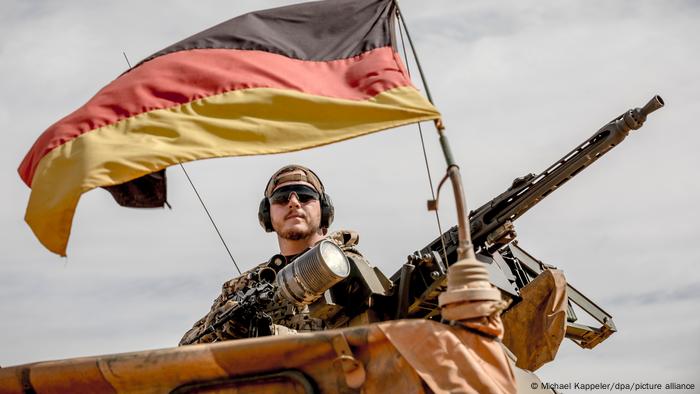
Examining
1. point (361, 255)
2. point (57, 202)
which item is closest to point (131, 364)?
point (57, 202)

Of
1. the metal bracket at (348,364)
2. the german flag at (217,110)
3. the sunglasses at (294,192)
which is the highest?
the sunglasses at (294,192)

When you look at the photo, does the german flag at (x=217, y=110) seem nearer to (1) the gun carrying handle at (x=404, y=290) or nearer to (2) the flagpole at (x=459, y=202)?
(2) the flagpole at (x=459, y=202)

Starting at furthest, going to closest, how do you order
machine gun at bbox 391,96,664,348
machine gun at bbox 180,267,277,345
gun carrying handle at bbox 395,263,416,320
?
machine gun at bbox 391,96,664,348 < gun carrying handle at bbox 395,263,416,320 < machine gun at bbox 180,267,277,345

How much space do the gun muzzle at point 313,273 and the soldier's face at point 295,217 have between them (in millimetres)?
1558

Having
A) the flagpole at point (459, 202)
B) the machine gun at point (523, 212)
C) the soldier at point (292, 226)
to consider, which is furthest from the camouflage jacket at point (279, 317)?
the flagpole at point (459, 202)

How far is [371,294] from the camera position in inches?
285

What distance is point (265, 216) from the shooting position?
8461 mm

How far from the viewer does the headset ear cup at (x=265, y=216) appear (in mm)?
8438

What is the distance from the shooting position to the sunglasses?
321 inches

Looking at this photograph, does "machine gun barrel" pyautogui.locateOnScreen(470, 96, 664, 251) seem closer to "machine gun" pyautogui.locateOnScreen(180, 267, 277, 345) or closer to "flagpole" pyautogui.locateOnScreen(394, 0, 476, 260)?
"machine gun" pyautogui.locateOnScreen(180, 267, 277, 345)

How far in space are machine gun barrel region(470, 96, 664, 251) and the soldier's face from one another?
1265mm

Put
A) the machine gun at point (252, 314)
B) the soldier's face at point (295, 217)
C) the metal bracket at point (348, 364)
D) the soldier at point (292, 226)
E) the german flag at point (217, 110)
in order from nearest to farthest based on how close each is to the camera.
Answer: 1. the metal bracket at point (348, 364)
2. the german flag at point (217, 110)
3. the machine gun at point (252, 314)
4. the soldier at point (292, 226)
5. the soldier's face at point (295, 217)

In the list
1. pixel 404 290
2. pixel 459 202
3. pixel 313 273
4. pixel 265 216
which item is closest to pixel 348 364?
pixel 459 202

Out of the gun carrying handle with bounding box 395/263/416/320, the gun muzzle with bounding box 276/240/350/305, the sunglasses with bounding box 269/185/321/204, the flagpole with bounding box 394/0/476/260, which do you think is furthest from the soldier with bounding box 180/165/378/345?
the flagpole with bounding box 394/0/476/260
